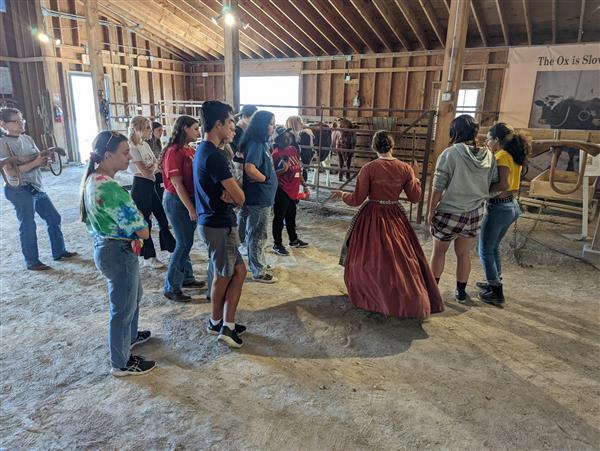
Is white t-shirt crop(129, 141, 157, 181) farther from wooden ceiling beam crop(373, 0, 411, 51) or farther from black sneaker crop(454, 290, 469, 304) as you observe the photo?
wooden ceiling beam crop(373, 0, 411, 51)

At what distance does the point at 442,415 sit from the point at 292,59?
12.0m

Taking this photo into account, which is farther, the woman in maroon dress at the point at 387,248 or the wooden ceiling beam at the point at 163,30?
the wooden ceiling beam at the point at 163,30

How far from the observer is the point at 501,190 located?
2820 millimetres

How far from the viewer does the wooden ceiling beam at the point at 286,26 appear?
32.5 ft

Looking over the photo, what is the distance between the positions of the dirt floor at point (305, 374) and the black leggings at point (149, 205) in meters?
0.43

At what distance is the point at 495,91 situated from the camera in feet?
31.0

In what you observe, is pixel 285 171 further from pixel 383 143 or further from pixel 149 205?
pixel 383 143

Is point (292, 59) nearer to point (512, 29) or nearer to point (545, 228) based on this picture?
point (512, 29)

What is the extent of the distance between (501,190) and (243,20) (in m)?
9.98

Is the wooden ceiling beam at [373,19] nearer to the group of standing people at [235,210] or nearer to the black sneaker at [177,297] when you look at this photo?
the group of standing people at [235,210]

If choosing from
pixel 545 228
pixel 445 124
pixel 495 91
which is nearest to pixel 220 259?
pixel 445 124

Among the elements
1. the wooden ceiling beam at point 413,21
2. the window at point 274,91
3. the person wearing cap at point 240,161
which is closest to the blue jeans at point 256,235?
the person wearing cap at point 240,161

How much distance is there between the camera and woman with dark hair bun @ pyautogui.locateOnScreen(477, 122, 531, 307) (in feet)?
9.23

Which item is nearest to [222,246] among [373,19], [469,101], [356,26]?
[373,19]
